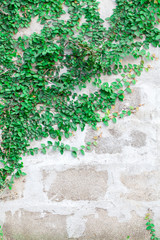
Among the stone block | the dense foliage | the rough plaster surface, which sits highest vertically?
the dense foliage

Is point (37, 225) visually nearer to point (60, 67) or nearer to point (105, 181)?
point (105, 181)

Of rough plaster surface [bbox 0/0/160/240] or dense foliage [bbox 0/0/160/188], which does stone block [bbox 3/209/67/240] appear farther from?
dense foliage [bbox 0/0/160/188]

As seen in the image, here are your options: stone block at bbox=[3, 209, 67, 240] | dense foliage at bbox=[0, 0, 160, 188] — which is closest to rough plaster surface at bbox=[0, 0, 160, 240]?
stone block at bbox=[3, 209, 67, 240]

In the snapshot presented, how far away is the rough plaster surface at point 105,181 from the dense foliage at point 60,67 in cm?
12

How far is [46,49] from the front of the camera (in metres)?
2.20

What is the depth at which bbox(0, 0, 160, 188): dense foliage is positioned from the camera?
7.42ft

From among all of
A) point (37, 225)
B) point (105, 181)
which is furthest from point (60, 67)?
point (37, 225)

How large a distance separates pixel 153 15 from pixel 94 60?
0.73 m

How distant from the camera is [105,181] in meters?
2.36

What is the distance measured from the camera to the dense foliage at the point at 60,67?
2262mm

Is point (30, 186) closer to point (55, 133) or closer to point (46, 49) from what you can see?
point (55, 133)

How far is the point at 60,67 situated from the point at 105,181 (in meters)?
1.23

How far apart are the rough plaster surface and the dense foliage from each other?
12cm

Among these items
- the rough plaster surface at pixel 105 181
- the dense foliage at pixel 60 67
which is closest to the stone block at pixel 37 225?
the rough plaster surface at pixel 105 181
